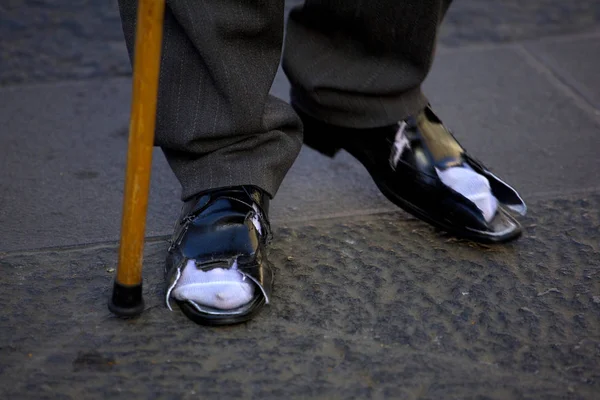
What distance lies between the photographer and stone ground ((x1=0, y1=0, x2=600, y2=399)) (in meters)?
1.07

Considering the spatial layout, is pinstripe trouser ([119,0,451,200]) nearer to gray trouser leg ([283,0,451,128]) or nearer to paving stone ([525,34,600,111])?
gray trouser leg ([283,0,451,128])

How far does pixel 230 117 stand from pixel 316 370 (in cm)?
41

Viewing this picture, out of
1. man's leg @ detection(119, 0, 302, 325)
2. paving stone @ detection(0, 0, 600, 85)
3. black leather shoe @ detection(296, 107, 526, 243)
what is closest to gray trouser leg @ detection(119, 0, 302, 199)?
man's leg @ detection(119, 0, 302, 325)

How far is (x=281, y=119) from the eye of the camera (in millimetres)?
1331

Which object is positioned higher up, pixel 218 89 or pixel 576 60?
pixel 218 89

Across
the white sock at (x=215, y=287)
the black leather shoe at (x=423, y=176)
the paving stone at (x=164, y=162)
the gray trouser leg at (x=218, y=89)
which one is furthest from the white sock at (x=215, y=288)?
the black leather shoe at (x=423, y=176)

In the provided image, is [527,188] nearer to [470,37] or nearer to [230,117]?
[230,117]

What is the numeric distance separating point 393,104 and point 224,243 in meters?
0.45

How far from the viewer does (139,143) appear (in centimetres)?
100

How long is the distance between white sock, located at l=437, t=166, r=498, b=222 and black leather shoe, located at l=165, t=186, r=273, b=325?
36 cm

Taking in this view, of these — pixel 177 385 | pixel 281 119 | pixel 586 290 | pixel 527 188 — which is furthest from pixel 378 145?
pixel 177 385

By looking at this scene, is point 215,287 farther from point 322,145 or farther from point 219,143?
point 322,145

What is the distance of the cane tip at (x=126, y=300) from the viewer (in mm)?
1122

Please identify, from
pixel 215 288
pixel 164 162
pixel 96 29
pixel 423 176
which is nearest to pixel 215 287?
pixel 215 288
